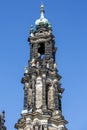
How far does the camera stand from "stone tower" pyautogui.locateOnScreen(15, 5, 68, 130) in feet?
124

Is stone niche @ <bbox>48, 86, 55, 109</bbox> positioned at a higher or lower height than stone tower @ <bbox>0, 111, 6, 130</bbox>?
higher

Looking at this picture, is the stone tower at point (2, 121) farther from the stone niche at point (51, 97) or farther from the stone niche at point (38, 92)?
the stone niche at point (51, 97)

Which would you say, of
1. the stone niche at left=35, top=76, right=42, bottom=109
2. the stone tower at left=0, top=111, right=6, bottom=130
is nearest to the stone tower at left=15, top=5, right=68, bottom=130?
the stone niche at left=35, top=76, right=42, bottom=109

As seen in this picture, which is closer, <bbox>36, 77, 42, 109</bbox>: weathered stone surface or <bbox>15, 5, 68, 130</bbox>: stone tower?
<bbox>15, 5, 68, 130</bbox>: stone tower

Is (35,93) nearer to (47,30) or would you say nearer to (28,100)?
(28,100)

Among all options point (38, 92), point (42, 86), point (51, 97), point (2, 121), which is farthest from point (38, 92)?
point (2, 121)

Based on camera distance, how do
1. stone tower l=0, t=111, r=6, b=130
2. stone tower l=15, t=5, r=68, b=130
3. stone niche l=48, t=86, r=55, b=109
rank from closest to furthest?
stone tower l=0, t=111, r=6, b=130 < stone tower l=15, t=5, r=68, b=130 < stone niche l=48, t=86, r=55, b=109

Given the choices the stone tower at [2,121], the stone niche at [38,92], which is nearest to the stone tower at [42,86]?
the stone niche at [38,92]

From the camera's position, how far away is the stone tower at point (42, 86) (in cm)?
3791

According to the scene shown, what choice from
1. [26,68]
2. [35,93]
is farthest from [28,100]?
[26,68]

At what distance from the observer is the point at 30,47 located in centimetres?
4512

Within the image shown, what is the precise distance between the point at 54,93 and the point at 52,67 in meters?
3.19

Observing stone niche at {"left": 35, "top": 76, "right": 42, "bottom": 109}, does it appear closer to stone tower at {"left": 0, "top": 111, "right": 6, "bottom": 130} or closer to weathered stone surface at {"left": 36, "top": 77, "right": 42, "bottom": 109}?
weathered stone surface at {"left": 36, "top": 77, "right": 42, "bottom": 109}

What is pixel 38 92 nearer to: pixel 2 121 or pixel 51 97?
pixel 51 97
